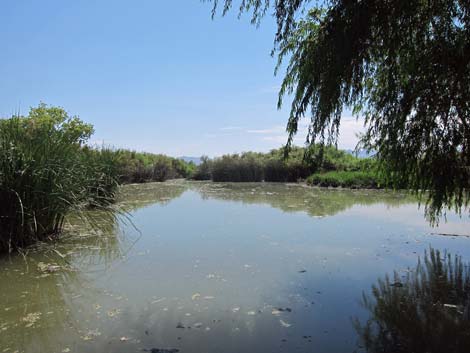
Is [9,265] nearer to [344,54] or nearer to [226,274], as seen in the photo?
[226,274]

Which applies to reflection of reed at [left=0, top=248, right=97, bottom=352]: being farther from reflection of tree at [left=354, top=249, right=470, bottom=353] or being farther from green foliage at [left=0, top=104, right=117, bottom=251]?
reflection of tree at [left=354, top=249, right=470, bottom=353]

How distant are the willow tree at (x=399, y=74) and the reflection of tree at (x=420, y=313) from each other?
868mm

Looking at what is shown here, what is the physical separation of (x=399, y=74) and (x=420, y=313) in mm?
2044

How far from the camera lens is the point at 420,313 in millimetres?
3209

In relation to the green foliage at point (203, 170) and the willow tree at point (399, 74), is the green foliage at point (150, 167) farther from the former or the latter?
the willow tree at point (399, 74)

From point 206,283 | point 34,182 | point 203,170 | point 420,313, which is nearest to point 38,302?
point 206,283

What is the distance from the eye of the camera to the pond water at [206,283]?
2785mm

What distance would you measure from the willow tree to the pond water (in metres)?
1.39

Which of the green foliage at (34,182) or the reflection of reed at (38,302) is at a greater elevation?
the green foliage at (34,182)

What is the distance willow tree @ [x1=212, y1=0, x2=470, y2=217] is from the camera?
2.72m

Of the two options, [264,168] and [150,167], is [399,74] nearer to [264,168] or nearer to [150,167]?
[264,168]

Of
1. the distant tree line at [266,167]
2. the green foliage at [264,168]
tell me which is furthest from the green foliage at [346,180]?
the green foliage at [264,168]

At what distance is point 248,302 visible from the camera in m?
3.48

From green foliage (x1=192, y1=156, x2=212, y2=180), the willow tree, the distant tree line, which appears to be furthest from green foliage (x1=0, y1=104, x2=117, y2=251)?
green foliage (x1=192, y1=156, x2=212, y2=180)
